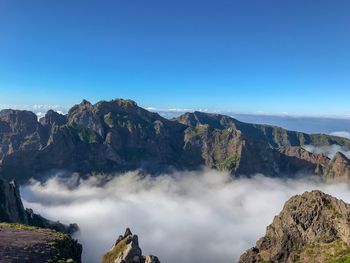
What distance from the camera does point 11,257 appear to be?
112 m

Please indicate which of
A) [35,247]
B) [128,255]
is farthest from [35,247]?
[128,255]

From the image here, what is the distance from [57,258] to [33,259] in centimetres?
690

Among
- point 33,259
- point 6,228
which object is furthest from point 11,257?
point 6,228

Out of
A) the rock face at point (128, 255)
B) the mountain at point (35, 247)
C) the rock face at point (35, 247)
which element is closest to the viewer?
the rock face at point (35, 247)

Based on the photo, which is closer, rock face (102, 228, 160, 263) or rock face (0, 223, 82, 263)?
rock face (0, 223, 82, 263)

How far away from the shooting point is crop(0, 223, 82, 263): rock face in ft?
373

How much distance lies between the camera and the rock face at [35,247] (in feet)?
373

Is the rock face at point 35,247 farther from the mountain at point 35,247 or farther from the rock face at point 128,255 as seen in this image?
the rock face at point 128,255

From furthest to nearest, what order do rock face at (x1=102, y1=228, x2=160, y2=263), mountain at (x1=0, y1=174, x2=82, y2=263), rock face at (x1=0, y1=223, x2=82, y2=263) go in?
1. rock face at (x1=102, y1=228, x2=160, y2=263)
2. mountain at (x1=0, y1=174, x2=82, y2=263)
3. rock face at (x1=0, y1=223, x2=82, y2=263)

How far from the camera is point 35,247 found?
122m

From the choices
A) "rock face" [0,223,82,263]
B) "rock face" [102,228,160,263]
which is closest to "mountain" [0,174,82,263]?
"rock face" [0,223,82,263]

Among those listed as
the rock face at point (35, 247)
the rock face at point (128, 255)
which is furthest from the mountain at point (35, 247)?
the rock face at point (128, 255)

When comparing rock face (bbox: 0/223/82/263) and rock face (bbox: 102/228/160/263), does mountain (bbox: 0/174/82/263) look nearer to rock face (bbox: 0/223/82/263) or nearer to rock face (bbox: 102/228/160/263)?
rock face (bbox: 0/223/82/263)

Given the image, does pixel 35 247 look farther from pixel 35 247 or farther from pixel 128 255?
pixel 128 255
